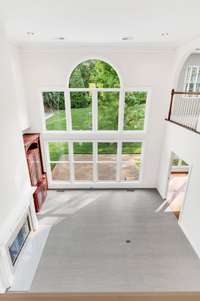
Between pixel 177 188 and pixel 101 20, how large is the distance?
624 cm

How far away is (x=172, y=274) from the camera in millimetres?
3639

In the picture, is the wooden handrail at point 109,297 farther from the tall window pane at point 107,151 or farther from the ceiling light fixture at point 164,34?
the tall window pane at point 107,151

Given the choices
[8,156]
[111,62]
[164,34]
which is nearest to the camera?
[8,156]

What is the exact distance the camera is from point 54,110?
19.6 feet

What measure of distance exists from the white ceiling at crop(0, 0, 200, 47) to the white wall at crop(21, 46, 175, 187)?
1.65 feet

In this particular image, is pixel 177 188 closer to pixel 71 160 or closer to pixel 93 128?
pixel 93 128

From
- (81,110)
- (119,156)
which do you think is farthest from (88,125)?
(119,156)

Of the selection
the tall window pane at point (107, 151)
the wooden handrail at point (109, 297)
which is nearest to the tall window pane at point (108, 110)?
the tall window pane at point (107, 151)

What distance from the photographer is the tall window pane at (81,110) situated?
580 cm

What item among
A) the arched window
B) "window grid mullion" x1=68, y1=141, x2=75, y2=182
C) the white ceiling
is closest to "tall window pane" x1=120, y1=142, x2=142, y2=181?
the arched window

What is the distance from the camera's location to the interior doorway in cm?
566

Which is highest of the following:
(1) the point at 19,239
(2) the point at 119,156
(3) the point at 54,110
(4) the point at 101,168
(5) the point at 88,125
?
(3) the point at 54,110

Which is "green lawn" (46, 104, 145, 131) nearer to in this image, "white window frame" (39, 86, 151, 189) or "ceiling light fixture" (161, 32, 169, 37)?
"white window frame" (39, 86, 151, 189)

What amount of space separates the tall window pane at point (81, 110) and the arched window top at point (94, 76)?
0.32m
